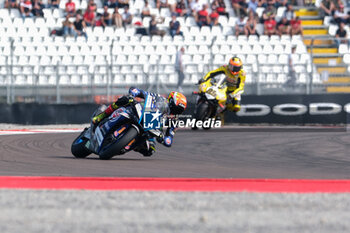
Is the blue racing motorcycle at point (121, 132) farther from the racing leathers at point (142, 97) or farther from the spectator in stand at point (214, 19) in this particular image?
the spectator in stand at point (214, 19)

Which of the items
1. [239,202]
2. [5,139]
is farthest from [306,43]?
[239,202]

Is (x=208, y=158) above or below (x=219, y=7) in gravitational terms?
below

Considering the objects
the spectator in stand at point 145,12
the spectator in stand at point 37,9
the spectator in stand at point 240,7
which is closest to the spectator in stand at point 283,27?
the spectator in stand at point 240,7

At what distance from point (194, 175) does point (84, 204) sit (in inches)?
102

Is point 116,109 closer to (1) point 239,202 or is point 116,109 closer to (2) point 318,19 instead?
(1) point 239,202

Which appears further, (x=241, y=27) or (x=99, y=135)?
(x=241, y=27)

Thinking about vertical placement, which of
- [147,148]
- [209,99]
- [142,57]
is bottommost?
[209,99]

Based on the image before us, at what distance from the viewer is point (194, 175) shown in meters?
8.39

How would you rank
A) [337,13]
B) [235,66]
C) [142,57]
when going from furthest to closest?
1. [337,13]
2. [142,57]
3. [235,66]

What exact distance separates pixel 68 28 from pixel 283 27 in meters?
6.70

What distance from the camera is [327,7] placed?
24906 millimetres

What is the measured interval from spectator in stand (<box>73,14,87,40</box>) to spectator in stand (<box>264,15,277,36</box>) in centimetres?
568

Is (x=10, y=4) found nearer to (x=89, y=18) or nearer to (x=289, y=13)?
(x=89, y=18)

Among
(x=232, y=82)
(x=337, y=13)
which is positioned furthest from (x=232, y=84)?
(x=337, y=13)
